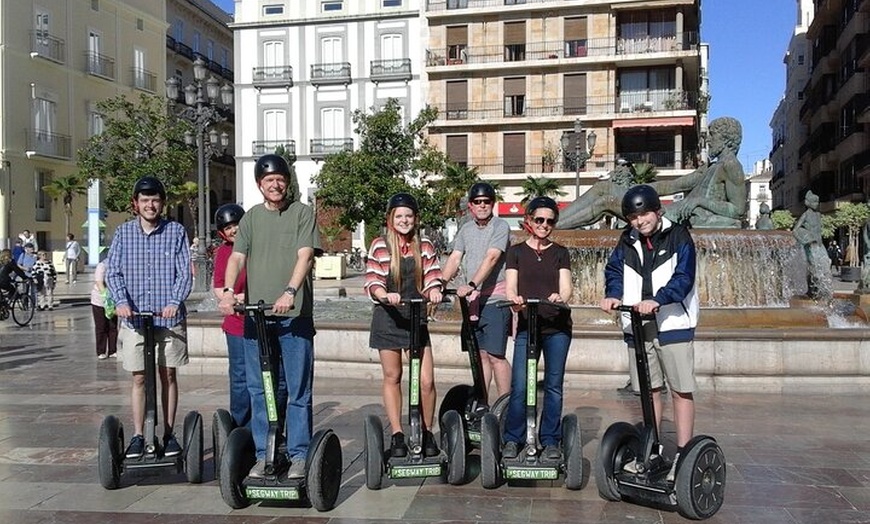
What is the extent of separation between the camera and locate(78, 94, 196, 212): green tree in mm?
29828

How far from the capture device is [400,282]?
16.2 ft

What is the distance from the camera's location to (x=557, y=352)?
495 cm

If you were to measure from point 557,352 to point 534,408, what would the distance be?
0.40 meters

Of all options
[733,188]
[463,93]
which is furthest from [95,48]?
[733,188]

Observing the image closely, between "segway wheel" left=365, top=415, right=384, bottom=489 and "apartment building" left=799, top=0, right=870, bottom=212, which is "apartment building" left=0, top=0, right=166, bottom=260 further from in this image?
"apartment building" left=799, top=0, right=870, bottom=212

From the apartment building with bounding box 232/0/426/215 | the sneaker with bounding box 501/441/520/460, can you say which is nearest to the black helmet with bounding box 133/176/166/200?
the sneaker with bounding box 501/441/520/460

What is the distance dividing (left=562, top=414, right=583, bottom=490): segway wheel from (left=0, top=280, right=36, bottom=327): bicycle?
14.1m

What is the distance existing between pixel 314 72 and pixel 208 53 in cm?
1210

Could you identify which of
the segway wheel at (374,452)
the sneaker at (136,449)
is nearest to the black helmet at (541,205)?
the segway wheel at (374,452)

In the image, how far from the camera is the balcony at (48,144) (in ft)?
121

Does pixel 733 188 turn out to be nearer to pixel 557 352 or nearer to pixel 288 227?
pixel 557 352

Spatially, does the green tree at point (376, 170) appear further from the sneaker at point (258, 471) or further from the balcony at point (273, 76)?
the sneaker at point (258, 471)

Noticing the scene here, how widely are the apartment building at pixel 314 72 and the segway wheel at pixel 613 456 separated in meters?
44.2

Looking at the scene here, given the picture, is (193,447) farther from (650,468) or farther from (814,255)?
(814,255)
